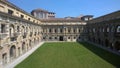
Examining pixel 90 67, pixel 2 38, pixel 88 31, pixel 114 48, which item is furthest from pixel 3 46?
pixel 88 31

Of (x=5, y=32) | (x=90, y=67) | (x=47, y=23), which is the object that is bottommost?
(x=90, y=67)

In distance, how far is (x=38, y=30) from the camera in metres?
51.0

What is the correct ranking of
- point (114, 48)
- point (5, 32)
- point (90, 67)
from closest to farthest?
point (90, 67), point (5, 32), point (114, 48)

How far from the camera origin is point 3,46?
1981 cm

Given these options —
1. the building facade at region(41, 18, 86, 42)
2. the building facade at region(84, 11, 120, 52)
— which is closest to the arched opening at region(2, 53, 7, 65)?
the building facade at region(84, 11, 120, 52)

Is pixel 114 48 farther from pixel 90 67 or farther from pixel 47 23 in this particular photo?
pixel 47 23

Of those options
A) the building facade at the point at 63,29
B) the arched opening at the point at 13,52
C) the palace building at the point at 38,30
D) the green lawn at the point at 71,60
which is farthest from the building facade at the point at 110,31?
the arched opening at the point at 13,52

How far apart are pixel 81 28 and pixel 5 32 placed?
40.3 m

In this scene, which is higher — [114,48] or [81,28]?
[81,28]

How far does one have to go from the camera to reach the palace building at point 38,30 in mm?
21530

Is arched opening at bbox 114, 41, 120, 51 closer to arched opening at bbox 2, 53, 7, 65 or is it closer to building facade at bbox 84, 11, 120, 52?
building facade at bbox 84, 11, 120, 52

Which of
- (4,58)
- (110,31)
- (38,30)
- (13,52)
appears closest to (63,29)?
(38,30)

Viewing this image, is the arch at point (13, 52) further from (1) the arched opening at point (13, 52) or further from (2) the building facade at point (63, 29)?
(2) the building facade at point (63, 29)

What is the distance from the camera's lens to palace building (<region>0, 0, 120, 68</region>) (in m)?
21.5
